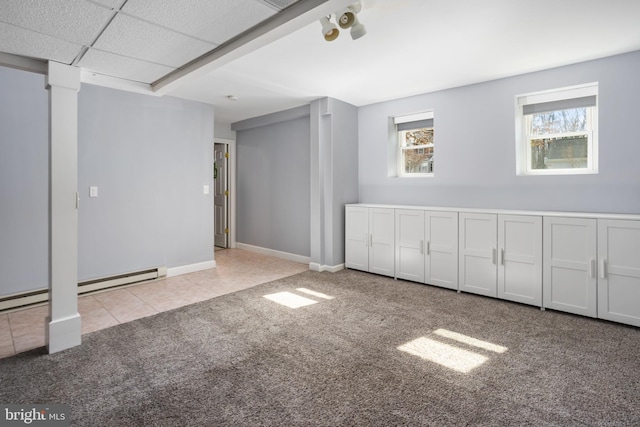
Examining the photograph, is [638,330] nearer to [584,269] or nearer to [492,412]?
[584,269]

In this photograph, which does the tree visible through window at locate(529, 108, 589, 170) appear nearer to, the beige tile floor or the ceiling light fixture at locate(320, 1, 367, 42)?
the ceiling light fixture at locate(320, 1, 367, 42)

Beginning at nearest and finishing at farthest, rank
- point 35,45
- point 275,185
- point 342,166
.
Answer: point 35,45 < point 342,166 < point 275,185

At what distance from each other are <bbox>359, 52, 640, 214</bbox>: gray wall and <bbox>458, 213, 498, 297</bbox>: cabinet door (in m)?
0.48

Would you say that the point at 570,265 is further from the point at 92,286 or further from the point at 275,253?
the point at 92,286

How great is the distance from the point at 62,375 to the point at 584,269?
169 inches

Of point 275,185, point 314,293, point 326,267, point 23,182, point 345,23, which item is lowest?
point 314,293

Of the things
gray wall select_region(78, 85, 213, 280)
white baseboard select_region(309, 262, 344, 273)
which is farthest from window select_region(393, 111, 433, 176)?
gray wall select_region(78, 85, 213, 280)

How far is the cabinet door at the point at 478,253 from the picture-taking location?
3752mm

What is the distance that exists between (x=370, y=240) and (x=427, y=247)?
841 mm

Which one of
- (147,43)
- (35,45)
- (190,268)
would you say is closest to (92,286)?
(190,268)

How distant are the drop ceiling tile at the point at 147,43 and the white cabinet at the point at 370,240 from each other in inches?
119

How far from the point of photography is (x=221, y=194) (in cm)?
689

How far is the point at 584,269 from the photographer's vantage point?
319cm

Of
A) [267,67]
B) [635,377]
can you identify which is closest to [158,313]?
[267,67]
